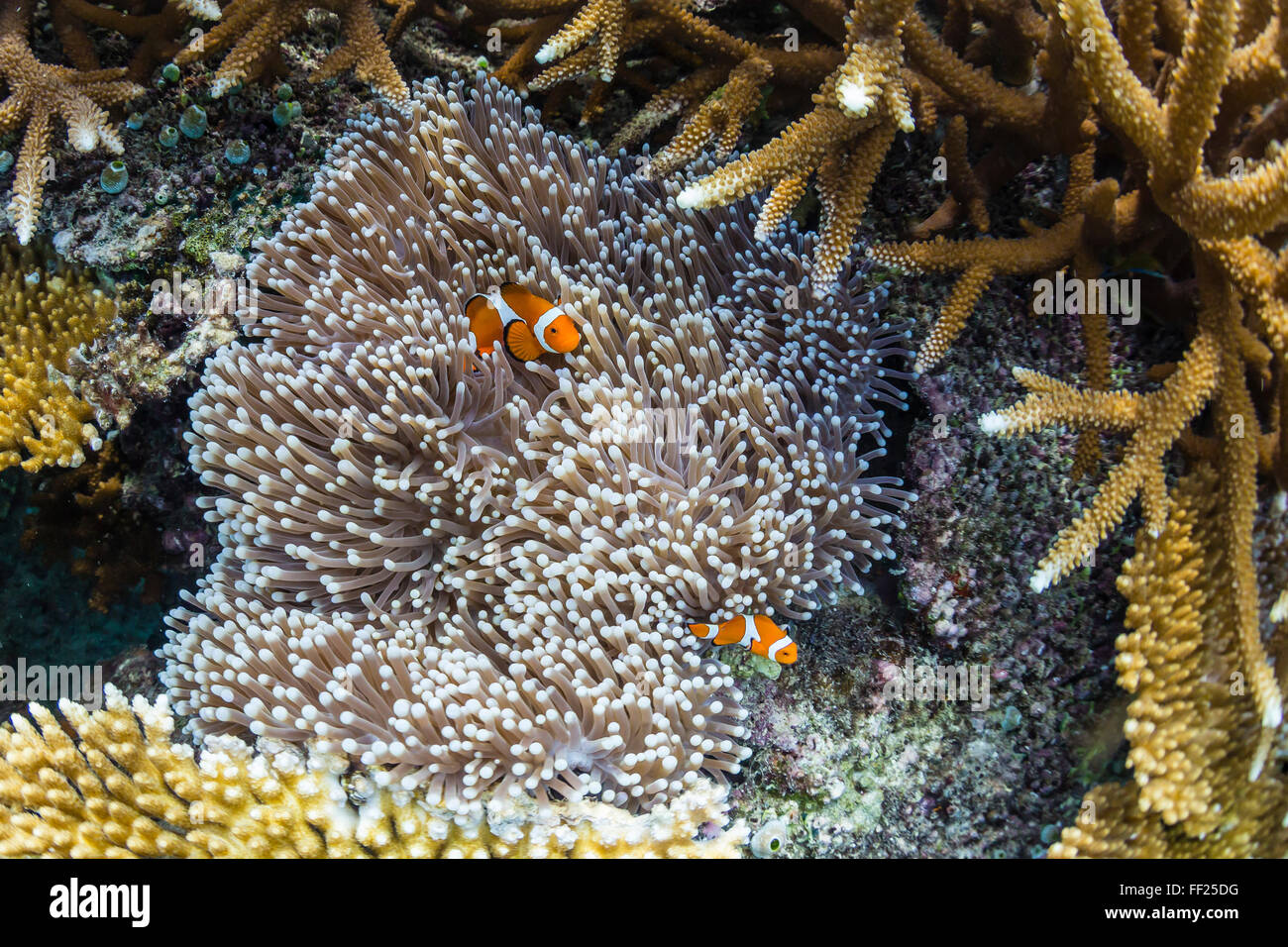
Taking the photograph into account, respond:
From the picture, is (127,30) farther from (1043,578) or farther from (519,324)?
(1043,578)

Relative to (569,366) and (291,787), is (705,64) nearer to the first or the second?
(569,366)

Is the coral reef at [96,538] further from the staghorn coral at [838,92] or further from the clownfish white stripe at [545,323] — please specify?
the staghorn coral at [838,92]

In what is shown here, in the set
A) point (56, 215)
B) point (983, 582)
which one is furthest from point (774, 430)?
point (56, 215)

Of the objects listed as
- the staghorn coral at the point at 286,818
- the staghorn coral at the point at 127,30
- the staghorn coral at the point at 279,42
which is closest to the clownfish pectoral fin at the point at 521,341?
the staghorn coral at the point at 279,42

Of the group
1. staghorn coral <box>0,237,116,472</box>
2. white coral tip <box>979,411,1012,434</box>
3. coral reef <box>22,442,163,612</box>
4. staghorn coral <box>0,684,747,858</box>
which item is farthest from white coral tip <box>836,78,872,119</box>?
coral reef <box>22,442,163,612</box>

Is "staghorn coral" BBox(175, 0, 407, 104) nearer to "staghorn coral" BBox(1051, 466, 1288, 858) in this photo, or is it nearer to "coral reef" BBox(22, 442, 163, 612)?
"coral reef" BBox(22, 442, 163, 612)

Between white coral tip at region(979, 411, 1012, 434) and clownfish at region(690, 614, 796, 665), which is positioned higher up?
white coral tip at region(979, 411, 1012, 434)

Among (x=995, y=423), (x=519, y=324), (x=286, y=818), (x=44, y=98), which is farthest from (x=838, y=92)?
(x=44, y=98)
